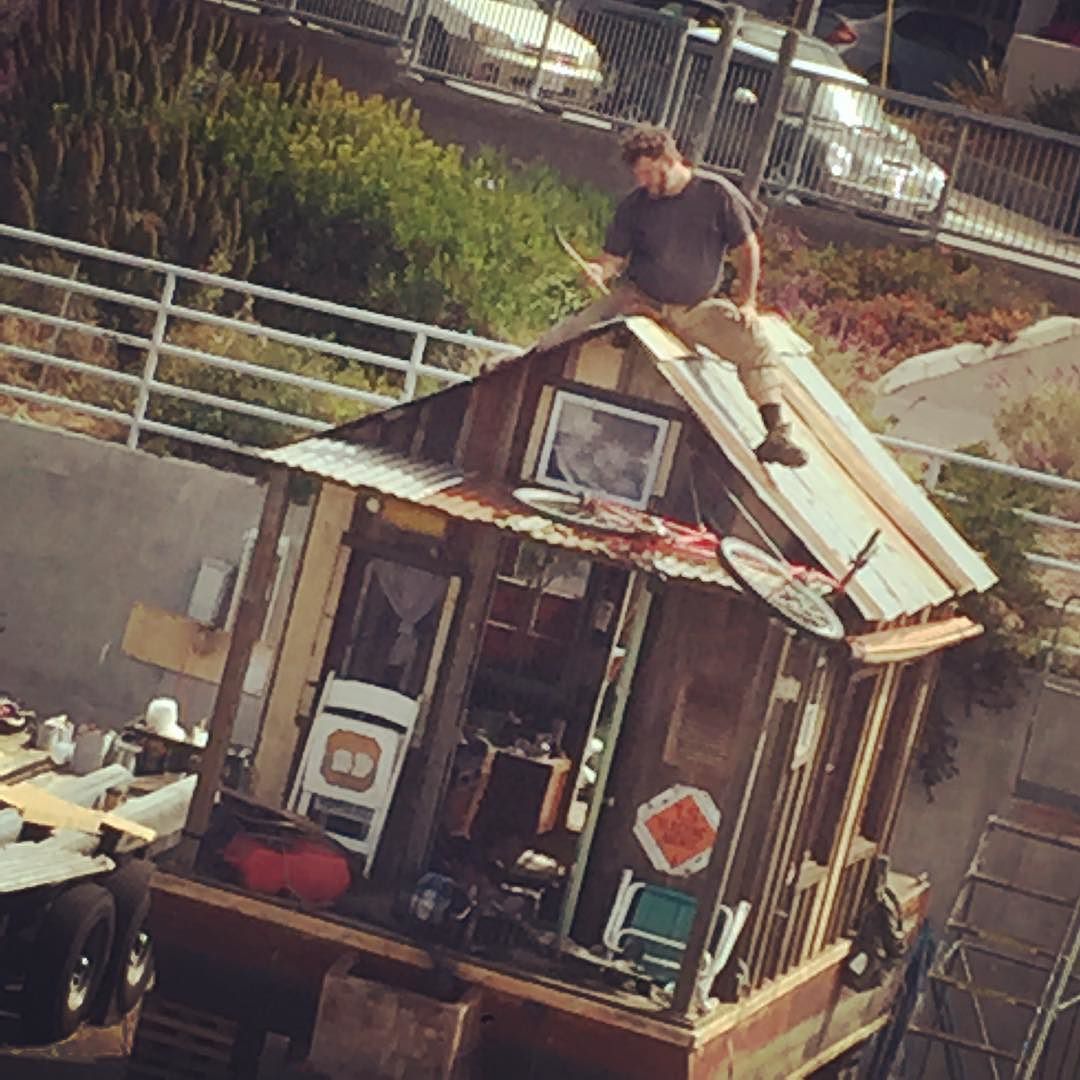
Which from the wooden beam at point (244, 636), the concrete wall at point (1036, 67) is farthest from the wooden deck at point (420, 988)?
the concrete wall at point (1036, 67)

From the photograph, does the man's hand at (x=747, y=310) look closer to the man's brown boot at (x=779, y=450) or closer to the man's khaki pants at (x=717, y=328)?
the man's khaki pants at (x=717, y=328)

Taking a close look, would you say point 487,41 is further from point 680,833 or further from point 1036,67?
point 680,833

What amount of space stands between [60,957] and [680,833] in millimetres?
2605

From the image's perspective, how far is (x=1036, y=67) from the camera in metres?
26.1

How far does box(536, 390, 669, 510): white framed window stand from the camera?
1218cm

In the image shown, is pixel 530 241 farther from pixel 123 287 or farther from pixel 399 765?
pixel 399 765

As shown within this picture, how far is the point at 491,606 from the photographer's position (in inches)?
515

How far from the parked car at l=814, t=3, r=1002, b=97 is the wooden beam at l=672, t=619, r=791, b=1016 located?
53.2 ft

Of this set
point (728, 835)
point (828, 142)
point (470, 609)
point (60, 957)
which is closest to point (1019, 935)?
point (728, 835)

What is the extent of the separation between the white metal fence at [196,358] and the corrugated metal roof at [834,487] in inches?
82.4

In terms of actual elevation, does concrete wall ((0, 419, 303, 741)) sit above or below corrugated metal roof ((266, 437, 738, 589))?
below

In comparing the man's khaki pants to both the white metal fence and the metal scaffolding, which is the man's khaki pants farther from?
the white metal fence

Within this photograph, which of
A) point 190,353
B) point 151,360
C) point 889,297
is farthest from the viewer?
point 889,297

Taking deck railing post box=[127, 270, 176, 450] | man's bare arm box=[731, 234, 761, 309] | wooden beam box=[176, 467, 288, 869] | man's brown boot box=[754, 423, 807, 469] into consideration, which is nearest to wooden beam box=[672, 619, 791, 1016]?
man's brown boot box=[754, 423, 807, 469]
